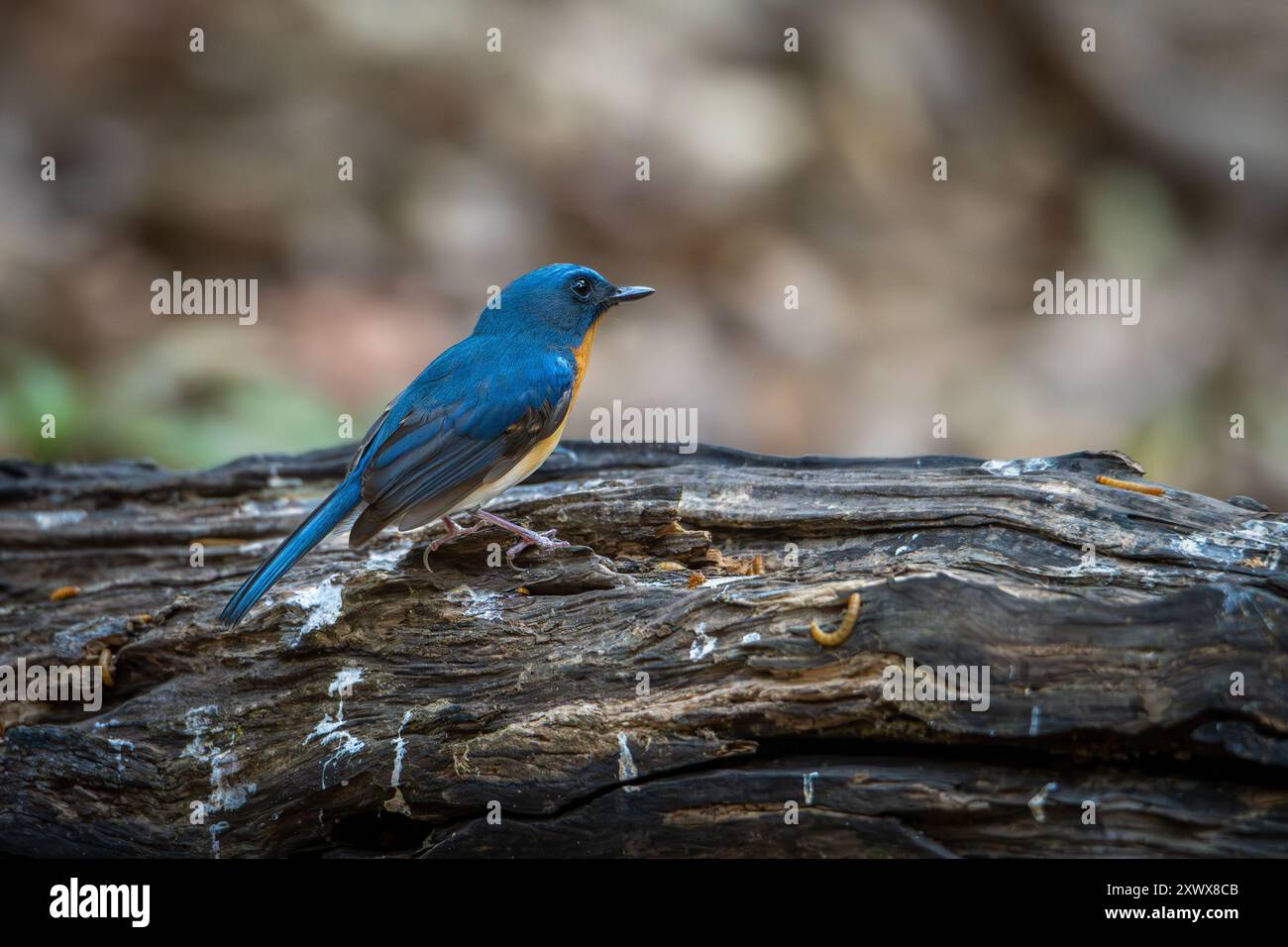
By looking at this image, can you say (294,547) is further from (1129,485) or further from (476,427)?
(1129,485)

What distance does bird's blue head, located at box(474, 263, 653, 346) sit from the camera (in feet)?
15.7

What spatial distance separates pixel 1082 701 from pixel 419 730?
1980 mm

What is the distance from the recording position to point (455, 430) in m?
4.24

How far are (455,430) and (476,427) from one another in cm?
8

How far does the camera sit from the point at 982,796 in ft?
9.79

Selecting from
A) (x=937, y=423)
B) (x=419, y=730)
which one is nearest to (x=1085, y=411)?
(x=937, y=423)

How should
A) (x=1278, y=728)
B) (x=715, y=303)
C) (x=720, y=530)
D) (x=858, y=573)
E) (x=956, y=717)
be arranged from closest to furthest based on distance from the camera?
(x=1278, y=728)
(x=956, y=717)
(x=858, y=573)
(x=720, y=530)
(x=715, y=303)

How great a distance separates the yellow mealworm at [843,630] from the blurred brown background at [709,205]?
15.3 feet

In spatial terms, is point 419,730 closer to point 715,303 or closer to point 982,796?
point 982,796

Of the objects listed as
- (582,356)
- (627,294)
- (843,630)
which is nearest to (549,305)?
(582,356)

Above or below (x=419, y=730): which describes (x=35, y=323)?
above

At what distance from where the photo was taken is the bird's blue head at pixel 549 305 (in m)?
4.78

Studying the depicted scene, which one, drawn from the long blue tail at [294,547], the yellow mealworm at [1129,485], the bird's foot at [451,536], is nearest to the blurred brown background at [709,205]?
the bird's foot at [451,536]

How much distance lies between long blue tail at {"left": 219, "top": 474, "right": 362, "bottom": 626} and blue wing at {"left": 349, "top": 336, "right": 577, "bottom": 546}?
0.24ft
